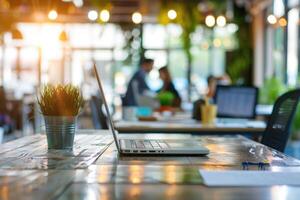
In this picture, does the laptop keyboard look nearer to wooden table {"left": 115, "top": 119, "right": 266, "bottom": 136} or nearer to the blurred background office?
wooden table {"left": 115, "top": 119, "right": 266, "bottom": 136}

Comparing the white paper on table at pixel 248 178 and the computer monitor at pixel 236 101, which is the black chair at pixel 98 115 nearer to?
the computer monitor at pixel 236 101

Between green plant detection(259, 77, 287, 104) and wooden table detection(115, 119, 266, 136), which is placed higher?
green plant detection(259, 77, 287, 104)

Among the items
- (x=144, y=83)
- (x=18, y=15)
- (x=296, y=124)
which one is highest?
(x=18, y=15)

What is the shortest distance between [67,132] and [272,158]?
2.40 feet

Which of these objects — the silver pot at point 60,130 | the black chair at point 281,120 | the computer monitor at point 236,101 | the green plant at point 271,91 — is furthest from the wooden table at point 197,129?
the green plant at point 271,91

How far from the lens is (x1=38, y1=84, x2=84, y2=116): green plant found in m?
1.99

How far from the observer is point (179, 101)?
26.2 ft

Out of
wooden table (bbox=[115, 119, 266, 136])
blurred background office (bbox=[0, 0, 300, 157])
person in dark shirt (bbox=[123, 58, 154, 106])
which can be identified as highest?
blurred background office (bbox=[0, 0, 300, 157])

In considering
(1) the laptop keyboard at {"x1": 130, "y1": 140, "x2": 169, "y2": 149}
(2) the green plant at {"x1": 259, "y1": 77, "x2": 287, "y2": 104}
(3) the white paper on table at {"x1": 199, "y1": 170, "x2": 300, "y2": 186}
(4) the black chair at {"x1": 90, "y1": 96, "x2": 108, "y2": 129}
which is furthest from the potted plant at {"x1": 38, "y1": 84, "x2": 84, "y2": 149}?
(2) the green plant at {"x1": 259, "y1": 77, "x2": 287, "y2": 104}

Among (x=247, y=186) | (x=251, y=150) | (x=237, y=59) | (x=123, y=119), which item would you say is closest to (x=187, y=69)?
(x=237, y=59)

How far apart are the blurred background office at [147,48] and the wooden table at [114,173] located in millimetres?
7969

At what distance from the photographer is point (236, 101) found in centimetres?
441

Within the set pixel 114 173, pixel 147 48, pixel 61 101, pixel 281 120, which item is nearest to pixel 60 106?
pixel 61 101

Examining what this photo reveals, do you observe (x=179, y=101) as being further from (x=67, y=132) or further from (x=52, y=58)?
(x=52, y=58)
